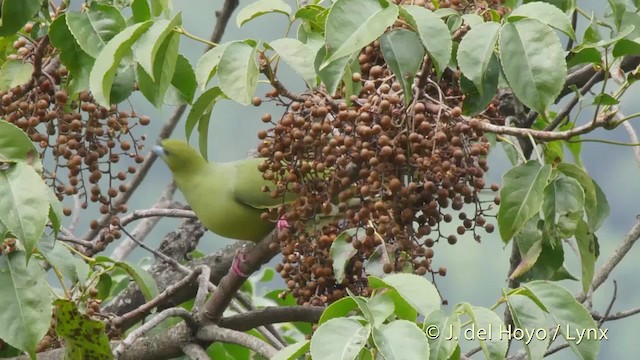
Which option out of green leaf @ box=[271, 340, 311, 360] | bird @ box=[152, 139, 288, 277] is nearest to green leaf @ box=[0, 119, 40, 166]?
green leaf @ box=[271, 340, 311, 360]

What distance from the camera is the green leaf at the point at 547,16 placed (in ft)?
4.70

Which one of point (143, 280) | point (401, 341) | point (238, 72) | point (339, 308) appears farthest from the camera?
point (143, 280)

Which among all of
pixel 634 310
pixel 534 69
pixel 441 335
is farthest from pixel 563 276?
pixel 441 335

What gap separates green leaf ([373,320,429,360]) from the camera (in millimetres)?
1170

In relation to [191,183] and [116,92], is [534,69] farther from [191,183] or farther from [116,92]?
[191,183]

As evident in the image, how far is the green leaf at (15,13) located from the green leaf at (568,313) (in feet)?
3.02

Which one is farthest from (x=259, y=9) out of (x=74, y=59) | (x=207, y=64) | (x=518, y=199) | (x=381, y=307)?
(x=381, y=307)

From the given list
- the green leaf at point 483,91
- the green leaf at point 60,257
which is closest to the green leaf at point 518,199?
the green leaf at point 483,91

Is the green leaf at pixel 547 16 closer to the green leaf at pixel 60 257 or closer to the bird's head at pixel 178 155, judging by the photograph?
the green leaf at pixel 60 257

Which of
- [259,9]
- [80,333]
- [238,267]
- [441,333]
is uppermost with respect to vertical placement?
[259,9]

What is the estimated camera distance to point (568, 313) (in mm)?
1361

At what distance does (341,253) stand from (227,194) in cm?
108

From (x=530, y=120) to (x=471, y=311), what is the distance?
1061 mm

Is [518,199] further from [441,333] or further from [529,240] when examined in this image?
[441,333]
